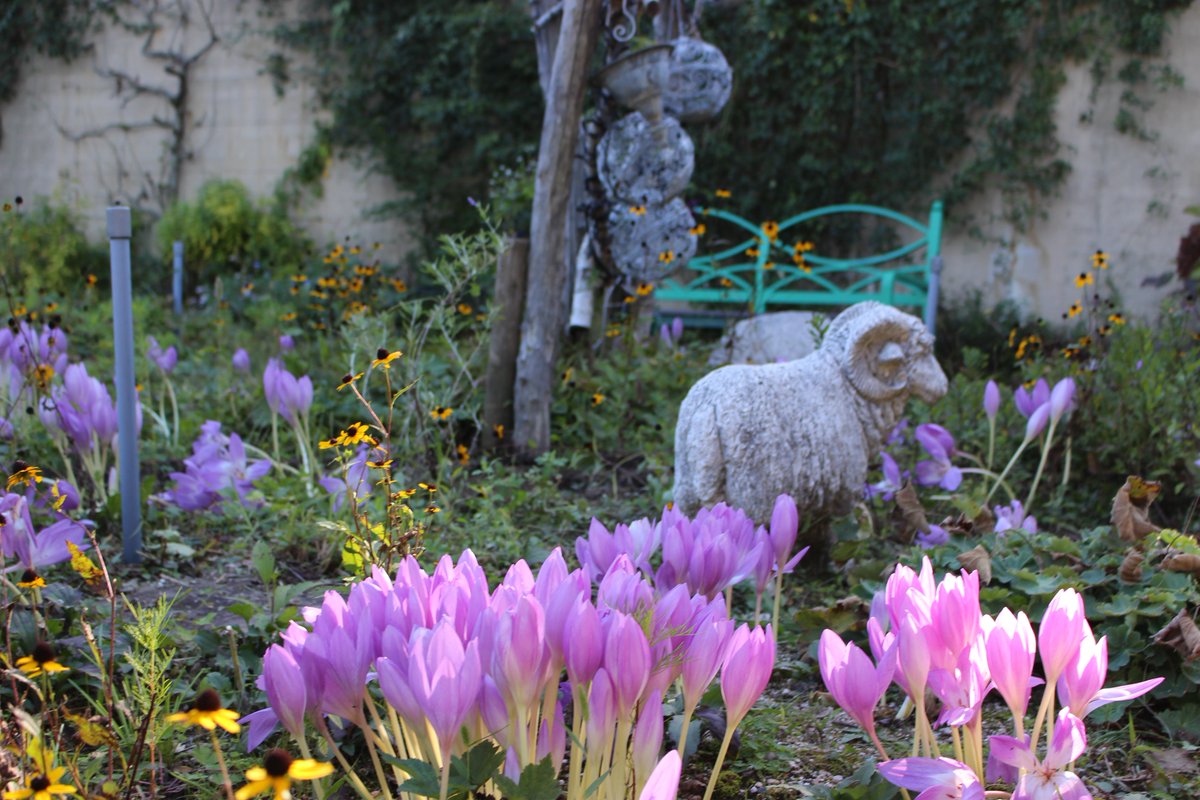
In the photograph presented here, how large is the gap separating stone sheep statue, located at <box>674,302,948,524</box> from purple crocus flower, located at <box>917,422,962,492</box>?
20 cm

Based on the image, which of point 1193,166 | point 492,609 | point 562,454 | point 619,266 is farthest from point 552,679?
point 1193,166

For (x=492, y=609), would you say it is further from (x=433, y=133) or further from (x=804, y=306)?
(x=433, y=133)

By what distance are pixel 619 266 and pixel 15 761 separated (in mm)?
3938

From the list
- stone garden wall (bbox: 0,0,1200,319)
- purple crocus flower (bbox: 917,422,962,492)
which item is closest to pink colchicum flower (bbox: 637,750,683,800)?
purple crocus flower (bbox: 917,422,962,492)

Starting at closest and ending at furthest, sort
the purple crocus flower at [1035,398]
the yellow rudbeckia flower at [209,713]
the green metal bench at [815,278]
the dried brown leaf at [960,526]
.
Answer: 1. the yellow rudbeckia flower at [209,713]
2. the dried brown leaf at [960,526]
3. the purple crocus flower at [1035,398]
4. the green metal bench at [815,278]

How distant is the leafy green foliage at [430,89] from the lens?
852 centimetres

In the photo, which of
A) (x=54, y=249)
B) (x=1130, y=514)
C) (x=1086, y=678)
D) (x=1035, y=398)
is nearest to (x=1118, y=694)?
(x=1086, y=678)

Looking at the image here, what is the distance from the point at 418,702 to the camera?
990 mm

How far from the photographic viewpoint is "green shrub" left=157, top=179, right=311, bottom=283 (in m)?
8.84

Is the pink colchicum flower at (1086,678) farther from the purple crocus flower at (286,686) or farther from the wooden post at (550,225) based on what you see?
the wooden post at (550,225)

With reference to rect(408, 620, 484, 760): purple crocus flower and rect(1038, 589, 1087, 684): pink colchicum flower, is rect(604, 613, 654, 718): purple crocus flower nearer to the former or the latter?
rect(408, 620, 484, 760): purple crocus flower

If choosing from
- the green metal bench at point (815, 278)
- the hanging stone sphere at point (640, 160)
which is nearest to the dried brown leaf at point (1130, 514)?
the hanging stone sphere at point (640, 160)

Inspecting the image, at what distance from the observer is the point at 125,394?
2646 millimetres

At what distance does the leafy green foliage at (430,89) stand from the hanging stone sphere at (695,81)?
3350 millimetres
